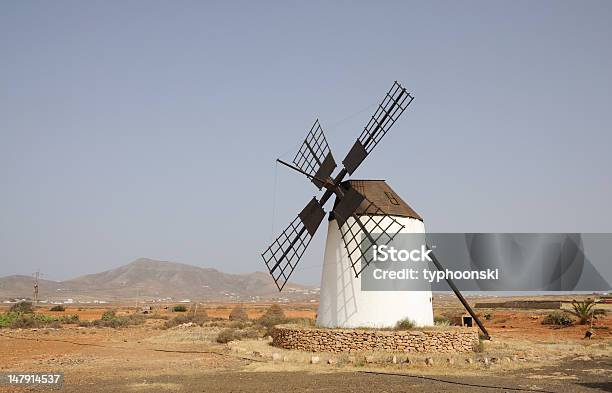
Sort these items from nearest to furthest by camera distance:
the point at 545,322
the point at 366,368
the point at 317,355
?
the point at 366,368, the point at 317,355, the point at 545,322

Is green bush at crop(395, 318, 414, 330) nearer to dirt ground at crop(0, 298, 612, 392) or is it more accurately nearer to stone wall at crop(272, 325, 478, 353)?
stone wall at crop(272, 325, 478, 353)

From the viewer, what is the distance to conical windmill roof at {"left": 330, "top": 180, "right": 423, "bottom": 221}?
65.6 feet

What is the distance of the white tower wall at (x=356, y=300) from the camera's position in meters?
19.2

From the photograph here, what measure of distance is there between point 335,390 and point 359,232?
8.08 meters

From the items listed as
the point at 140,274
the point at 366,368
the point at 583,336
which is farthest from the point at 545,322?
the point at 140,274

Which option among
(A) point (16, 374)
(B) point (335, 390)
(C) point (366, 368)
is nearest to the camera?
(B) point (335, 390)

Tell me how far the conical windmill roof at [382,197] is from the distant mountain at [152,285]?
126937 mm

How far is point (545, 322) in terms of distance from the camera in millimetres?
34594

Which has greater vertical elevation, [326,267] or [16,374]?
[326,267]

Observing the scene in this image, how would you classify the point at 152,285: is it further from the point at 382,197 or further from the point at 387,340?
the point at 387,340

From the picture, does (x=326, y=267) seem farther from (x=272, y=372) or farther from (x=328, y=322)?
(x=272, y=372)

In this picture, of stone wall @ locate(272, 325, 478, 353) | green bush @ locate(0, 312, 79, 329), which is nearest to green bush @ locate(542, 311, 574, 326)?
stone wall @ locate(272, 325, 478, 353)

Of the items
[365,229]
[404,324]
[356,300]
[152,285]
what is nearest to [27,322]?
[356,300]

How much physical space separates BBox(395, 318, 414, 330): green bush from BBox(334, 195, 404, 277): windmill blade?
224 cm
